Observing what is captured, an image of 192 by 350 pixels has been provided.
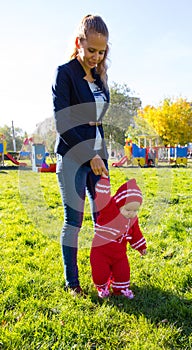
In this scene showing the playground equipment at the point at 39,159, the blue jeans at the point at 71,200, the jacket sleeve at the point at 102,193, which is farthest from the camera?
the playground equipment at the point at 39,159

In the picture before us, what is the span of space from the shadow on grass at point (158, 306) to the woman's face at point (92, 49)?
1575 millimetres

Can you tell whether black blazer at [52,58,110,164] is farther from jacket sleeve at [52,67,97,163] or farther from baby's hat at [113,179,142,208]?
baby's hat at [113,179,142,208]

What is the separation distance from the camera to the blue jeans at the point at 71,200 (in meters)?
2.11

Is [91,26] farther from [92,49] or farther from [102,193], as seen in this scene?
[102,193]

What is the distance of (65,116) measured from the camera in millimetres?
2020

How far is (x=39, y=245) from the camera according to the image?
326cm

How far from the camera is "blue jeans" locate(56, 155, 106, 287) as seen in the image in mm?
2113

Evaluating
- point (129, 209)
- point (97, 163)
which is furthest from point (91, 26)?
point (129, 209)

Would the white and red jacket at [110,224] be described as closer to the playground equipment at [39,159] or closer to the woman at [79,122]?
the woman at [79,122]

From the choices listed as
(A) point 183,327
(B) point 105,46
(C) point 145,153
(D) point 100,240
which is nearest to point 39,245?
(D) point 100,240

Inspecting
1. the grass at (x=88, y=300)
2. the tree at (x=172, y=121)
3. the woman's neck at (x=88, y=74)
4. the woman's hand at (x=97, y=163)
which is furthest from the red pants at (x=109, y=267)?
the tree at (x=172, y=121)

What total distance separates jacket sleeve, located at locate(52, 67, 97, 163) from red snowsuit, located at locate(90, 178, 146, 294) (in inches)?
12.8

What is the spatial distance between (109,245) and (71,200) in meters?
0.41

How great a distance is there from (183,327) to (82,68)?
172cm
